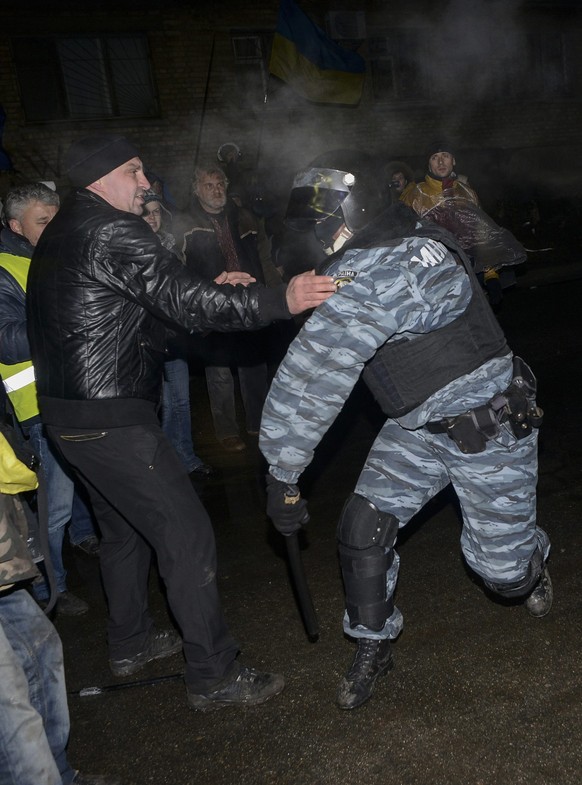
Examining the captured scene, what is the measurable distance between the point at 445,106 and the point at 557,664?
15391 millimetres

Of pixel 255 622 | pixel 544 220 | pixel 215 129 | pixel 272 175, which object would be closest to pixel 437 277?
pixel 255 622

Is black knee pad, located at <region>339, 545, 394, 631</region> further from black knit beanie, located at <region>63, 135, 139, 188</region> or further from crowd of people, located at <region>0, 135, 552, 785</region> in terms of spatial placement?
black knit beanie, located at <region>63, 135, 139, 188</region>

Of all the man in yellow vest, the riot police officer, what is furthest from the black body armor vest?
the man in yellow vest

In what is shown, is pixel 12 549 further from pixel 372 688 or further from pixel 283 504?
pixel 372 688

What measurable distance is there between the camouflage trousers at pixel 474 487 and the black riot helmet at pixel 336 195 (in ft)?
2.78

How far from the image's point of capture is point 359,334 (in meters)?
2.53

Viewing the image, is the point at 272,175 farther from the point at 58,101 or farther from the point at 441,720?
the point at 441,720

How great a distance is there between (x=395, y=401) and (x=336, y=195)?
79cm

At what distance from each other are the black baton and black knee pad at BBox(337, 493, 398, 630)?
17cm

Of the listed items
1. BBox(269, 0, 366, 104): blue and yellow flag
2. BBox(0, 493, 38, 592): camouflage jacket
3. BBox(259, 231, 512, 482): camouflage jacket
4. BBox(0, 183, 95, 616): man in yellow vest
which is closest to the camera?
BBox(0, 493, 38, 592): camouflage jacket

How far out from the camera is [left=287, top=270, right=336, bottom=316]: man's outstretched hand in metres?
2.66

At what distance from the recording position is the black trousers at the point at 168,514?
287 cm

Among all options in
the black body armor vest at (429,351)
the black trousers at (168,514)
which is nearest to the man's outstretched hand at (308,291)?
the black body armor vest at (429,351)

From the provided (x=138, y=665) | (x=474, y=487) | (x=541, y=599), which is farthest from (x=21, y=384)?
(x=541, y=599)
